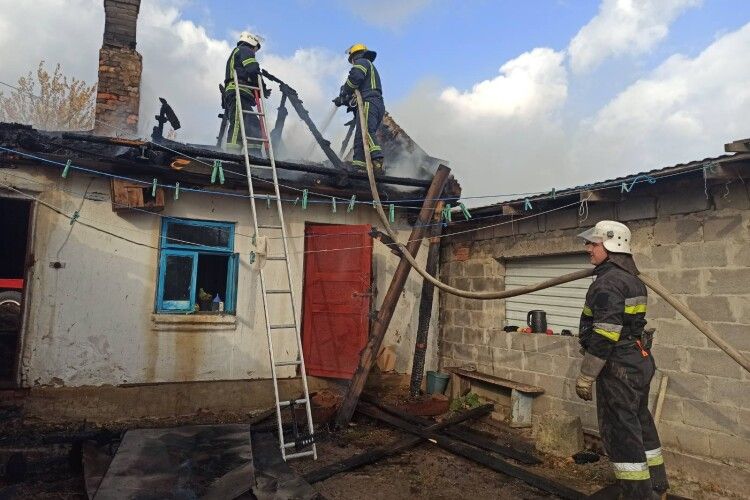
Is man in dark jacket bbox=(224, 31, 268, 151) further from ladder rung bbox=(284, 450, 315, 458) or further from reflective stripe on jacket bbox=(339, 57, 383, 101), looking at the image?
ladder rung bbox=(284, 450, 315, 458)

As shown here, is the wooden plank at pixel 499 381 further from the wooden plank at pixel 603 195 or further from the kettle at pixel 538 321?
the wooden plank at pixel 603 195

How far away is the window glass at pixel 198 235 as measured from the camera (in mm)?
6688

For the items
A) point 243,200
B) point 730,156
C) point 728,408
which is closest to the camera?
point 730,156

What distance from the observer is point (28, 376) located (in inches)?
229

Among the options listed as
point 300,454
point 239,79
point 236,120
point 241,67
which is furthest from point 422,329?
point 241,67

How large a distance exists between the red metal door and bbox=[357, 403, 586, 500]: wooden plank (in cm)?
84

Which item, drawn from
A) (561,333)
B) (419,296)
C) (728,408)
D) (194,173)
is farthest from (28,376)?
(728,408)

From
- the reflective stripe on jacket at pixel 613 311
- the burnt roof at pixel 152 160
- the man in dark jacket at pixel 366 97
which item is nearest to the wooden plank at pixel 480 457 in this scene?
the reflective stripe on jacket at pixel 613 311

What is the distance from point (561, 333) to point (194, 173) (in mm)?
5197

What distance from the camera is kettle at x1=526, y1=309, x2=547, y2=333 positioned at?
645cm

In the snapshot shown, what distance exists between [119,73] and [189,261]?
4.28 meters

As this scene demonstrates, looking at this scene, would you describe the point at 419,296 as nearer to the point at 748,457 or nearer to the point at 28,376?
the point at 748,457

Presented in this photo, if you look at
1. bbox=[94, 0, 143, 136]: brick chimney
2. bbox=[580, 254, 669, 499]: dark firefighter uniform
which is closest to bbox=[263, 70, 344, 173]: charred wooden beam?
bbox=[94, 0, 143, 136]: brick chimney

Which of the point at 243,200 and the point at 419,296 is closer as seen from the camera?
the point at 243,200
